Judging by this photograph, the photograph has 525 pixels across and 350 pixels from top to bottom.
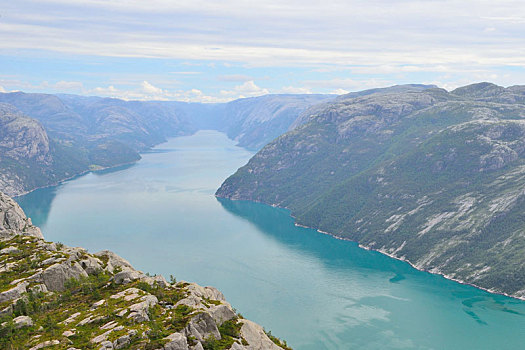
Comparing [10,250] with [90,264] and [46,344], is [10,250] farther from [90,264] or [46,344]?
[46,344]

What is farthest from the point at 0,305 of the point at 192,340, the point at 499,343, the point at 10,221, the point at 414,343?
the point at 499,343

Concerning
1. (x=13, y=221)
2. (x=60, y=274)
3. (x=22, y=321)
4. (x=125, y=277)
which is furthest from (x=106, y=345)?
(x=13, y=221)

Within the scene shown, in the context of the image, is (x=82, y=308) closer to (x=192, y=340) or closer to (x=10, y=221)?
(x=192, y=340)

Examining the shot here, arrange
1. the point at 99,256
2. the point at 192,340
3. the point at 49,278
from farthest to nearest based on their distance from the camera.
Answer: the point at 99,256 < the point at 49,278 < the point at 192,340

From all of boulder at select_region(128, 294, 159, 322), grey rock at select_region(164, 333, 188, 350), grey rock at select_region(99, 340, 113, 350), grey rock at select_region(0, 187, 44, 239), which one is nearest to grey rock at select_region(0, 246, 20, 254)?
grey rock at select_region(0, 187, 44, 239)

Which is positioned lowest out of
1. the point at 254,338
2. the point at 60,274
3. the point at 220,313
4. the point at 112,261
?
the point at 254,338

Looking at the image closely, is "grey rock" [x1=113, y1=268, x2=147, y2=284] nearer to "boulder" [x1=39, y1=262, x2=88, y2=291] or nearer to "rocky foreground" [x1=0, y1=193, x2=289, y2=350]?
"rocky foreground" [x1=0, y1=193, x2=289, y2=350]

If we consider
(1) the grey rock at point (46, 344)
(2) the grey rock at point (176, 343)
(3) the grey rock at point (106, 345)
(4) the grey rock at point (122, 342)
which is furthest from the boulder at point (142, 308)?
(1) the grey rock at point (46, 344)

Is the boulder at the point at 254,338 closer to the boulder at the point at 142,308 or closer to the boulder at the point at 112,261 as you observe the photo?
the boulder at the point at 142,308

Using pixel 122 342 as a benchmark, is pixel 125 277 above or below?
below
